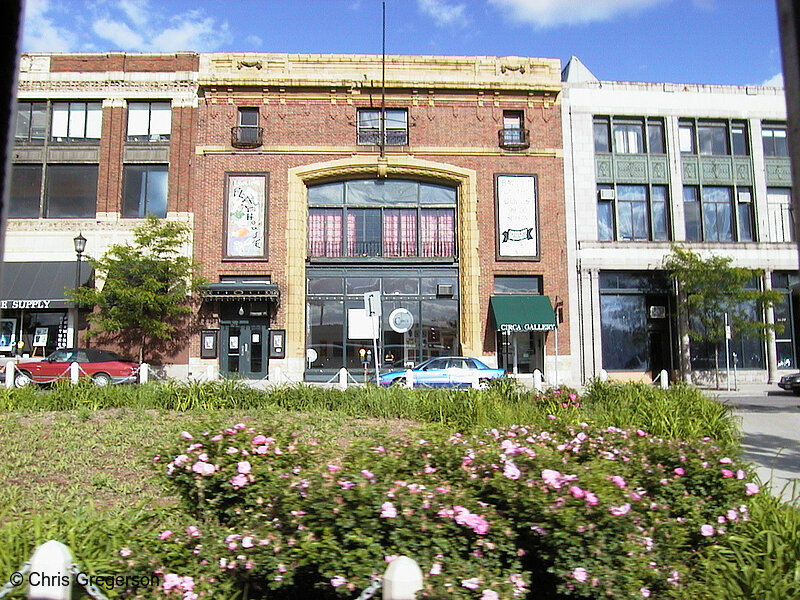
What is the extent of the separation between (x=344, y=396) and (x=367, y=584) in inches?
316

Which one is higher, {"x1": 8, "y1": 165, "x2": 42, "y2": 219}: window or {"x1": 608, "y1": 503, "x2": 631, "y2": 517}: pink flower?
{"x1": 8, "y1": 165, "x2": 42, "y2": 219}: window

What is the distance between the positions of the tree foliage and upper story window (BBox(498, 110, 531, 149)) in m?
8.70

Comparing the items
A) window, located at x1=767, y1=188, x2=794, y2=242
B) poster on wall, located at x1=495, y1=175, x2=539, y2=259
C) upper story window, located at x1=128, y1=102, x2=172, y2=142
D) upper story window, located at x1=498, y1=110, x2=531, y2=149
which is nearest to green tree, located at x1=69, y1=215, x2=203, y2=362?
upper story window, located at x1=128, y1=102, x2=172, y2=142

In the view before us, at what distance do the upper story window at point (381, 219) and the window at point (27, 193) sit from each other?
41.7ft

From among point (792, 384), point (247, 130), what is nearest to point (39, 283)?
point (247, 130)

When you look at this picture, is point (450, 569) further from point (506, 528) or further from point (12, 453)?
point (12, 453)

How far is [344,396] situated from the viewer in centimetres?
1102

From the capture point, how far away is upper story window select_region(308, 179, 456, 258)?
1060 inches

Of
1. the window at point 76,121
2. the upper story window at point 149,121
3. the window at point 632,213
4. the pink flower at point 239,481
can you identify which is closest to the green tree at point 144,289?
the upper story window at point 149,121

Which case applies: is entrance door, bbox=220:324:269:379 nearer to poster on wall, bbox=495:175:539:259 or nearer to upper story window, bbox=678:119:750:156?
poster on wall, bbox=495:175:539:259

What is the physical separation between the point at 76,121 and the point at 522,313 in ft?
75.2

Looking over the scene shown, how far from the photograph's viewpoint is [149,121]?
26.8 m

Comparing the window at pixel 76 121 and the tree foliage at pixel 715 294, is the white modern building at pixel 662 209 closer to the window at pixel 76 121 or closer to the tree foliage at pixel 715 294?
the tree foliage at pixel 715 294

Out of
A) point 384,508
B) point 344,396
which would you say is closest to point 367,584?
point 384,508
